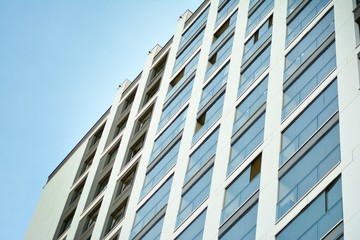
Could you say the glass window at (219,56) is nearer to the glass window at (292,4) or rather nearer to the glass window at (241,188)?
the glass window at (292,4)

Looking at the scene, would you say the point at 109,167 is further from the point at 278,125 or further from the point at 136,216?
the point at 278,125

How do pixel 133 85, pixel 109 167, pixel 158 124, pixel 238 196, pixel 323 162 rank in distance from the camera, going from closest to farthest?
pixel 323 162 → pixel 238 196 → pixel 158 124 → pixel 109 167 → pixel 133 85

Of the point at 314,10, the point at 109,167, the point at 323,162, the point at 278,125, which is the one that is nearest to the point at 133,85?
the point at 109,167

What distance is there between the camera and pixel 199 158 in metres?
36.9

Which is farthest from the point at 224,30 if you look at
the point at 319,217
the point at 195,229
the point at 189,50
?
the point at 319,217

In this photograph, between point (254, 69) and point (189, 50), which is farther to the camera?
point (189, 50)

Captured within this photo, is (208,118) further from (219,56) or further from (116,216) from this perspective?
(116,216)

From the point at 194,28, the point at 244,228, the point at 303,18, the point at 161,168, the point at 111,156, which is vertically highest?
the point at 194,28

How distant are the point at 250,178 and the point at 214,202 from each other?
211 centimetres

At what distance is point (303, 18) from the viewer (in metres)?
37.4

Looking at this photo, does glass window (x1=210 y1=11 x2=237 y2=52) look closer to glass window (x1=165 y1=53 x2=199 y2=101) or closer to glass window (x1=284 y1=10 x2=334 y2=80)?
glass window (x1=165 y1=53 x2=199 y2=101)

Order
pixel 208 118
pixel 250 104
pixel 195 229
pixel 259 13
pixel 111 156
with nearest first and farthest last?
pixel 195 229
pixel 250 104
pixel 208 118
pixel 259 13
pixel 111 156

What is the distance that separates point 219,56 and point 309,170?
55.7ft

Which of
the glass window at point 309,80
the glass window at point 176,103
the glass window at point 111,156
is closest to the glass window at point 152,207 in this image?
the glass window at point 176,103
